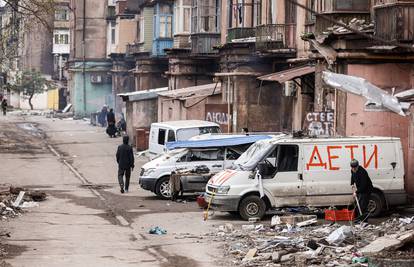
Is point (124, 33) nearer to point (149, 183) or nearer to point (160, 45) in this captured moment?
point (160, 45)

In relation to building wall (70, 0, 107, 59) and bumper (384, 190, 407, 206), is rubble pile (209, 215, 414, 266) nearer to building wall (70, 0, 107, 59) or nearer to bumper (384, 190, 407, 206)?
bumper (384, 190, 407, 206)

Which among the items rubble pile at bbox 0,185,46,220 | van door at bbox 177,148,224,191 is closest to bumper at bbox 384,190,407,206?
van door at bbox 177,148,224,191

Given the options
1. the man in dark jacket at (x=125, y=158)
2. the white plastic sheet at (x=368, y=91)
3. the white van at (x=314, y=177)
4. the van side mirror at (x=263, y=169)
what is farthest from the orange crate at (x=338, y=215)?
the man in dark jacket at (x=125, y=158)

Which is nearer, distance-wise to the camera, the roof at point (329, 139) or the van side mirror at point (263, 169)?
the van side mirror at point (263, 169)

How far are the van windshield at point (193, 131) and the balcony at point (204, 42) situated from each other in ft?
40.7

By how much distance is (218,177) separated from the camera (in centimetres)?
2295

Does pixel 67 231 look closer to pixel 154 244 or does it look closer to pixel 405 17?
pixel 154 244

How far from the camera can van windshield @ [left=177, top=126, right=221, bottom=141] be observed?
34094 mm

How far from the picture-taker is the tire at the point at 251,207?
73.0ft

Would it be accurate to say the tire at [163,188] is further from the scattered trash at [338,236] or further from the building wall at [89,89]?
the building wall at [89,89]

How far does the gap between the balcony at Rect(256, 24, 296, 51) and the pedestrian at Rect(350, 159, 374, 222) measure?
1339 centimetres

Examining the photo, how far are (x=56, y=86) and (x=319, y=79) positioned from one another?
3047 inches

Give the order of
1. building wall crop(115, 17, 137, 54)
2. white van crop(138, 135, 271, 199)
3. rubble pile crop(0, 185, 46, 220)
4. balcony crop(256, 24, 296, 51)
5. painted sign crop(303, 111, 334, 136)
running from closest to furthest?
rubble pile crop(0, 185, 46, 220)
painted sign crop(303, 111, 334, 136)
white van crop(138, 135, 271, 199)
balcony crop(256, 24, 296, 51)
building wall crop(115, 17, 137, 54)

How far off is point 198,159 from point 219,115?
12774mm
